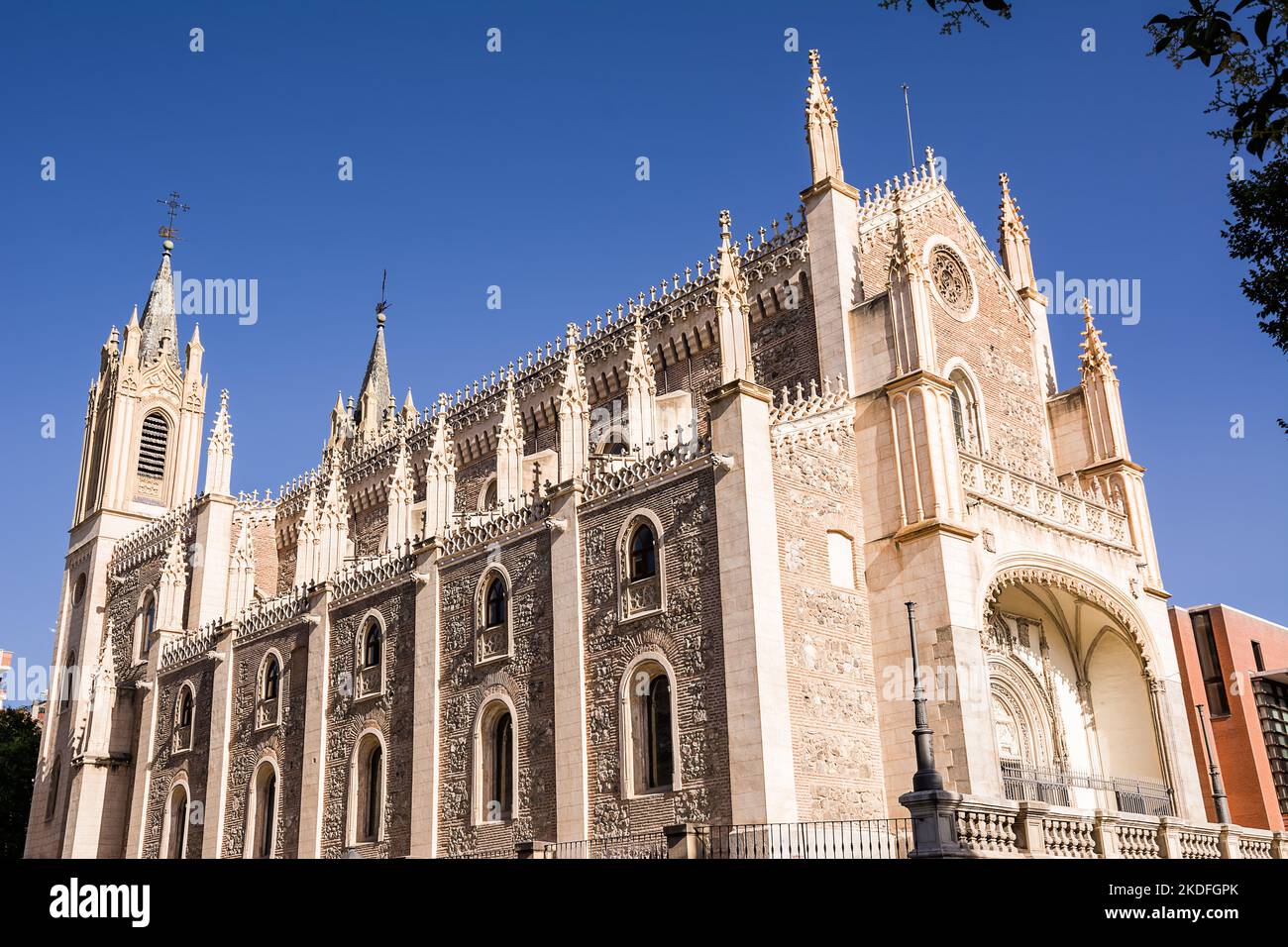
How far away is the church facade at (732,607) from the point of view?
23906 millimetres

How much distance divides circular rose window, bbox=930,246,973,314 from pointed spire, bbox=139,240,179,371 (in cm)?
A: 3461

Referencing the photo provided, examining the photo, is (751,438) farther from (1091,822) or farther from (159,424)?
(159,424)

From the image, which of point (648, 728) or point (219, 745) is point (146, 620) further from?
point (648, 728)

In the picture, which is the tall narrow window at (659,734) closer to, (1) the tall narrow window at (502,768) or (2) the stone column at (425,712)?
(1) the tall narrow window at (502,768)

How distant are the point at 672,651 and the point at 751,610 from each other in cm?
236

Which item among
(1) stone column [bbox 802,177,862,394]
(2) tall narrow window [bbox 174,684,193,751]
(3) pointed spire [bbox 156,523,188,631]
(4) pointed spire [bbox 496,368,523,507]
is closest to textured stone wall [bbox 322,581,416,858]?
(4) pointed spire [bbox 496,368,523,507]

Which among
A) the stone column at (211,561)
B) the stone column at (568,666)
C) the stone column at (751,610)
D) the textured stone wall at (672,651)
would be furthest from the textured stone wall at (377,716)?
the stone column at (751,610)

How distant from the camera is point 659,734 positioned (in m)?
25.0

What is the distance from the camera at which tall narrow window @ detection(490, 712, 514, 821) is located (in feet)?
91.8

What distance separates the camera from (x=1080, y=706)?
30.4 meters

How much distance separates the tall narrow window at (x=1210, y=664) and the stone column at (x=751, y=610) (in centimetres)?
2315

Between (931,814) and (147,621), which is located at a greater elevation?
(147,621)

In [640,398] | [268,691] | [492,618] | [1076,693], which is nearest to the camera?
[640,398]

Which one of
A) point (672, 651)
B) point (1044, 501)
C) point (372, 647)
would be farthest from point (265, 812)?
point (1044, 501)
